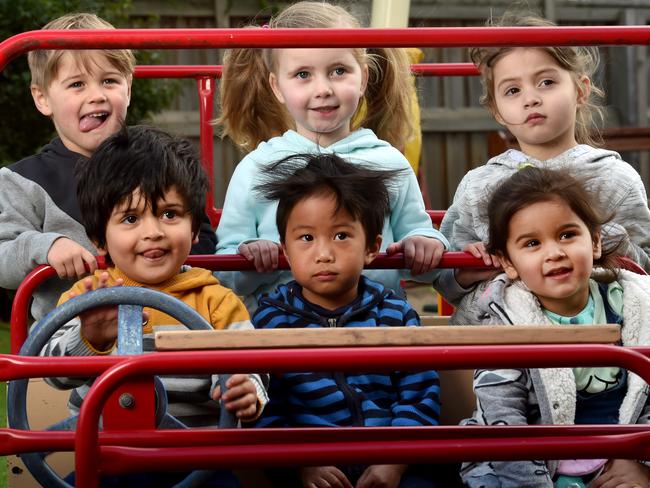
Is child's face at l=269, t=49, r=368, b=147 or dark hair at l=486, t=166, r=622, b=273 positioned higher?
child's face at l=269, t=49, r=368, b=147

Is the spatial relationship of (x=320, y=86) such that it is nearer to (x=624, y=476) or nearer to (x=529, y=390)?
(x=529, y=390)

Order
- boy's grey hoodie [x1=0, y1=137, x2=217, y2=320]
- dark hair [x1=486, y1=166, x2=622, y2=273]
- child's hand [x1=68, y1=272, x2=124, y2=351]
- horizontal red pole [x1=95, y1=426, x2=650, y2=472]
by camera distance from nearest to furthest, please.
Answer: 1. horizontal red pole [x1=95, y1=426, x2=650, y2=472]
2. child's hand [x1=68, y1=272, x2=124, y2=351]
3. dark hair [x1=486, y1=166, x2=622, y2=273]
4. boy's grey hoodie [x1=0, y1=137, x2=217, y2=320]

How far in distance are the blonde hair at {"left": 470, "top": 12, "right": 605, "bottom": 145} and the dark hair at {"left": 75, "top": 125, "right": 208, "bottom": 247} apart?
993 mm

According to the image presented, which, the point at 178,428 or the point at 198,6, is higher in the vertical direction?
the point at 198,6

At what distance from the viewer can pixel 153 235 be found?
10.0 ft

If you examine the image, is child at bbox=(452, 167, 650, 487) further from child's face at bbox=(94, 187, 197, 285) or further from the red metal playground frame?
child's face at bbox=(94, 187, 197, 285)

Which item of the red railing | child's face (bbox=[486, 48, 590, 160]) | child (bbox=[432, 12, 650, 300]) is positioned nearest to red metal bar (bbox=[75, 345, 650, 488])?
the red railing

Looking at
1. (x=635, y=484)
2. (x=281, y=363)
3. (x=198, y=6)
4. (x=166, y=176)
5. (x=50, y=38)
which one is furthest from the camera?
(x=198, y=6)

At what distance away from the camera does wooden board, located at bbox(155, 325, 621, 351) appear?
2.44 metres

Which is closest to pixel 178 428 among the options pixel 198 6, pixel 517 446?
pixel 517 446

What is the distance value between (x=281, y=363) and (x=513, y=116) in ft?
5.11

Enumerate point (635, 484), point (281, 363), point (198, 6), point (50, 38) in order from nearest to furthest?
point (281, 363) → point (50, 38) → point (635, 484) → point (198, 6)

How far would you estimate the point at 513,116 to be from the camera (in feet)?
12.2

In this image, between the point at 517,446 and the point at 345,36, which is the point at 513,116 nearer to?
the point at 345,36
